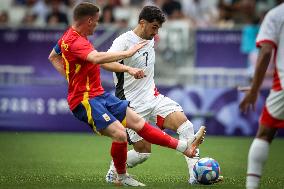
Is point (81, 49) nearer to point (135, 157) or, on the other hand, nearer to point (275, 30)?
point (135, 157)

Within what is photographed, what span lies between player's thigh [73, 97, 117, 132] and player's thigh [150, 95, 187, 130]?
115 centimetres

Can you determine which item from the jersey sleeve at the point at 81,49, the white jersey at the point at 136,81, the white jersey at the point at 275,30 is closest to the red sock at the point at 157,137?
the white jersey at the point at 136,81

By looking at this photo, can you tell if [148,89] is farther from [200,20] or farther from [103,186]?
[200,20]

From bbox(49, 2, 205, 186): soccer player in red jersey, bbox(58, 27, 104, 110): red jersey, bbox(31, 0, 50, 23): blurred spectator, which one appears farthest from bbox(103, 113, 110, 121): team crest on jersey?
bbox(31, 0, 50, 23): blurred spectator

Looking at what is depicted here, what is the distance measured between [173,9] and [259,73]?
13.6 m

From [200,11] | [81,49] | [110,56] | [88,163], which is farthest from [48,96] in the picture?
[110,56]

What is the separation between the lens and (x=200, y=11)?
71.8 feet

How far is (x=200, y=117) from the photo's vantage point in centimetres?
1872

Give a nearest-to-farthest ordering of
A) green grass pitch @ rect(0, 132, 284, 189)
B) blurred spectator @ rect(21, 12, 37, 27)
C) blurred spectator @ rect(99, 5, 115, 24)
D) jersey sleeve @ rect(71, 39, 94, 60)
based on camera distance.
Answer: jersey sleeve @ rect(71, 39, 94, 60) < green grass pitch @ rect(0, 132, 284, 189) < blurred spectator @ rect(99, 5, 115, 24) < blurred spectator @ rect(21, 12, 37, 27)

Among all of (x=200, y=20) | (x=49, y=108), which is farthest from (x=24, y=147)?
(x=200, y=20)

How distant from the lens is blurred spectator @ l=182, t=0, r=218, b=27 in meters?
21.6

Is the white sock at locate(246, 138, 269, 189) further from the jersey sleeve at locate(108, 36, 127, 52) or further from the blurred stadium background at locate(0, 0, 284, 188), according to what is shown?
the blurred stadium background at locate(0, 0, 284, 188)

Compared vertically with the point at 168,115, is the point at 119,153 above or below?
below

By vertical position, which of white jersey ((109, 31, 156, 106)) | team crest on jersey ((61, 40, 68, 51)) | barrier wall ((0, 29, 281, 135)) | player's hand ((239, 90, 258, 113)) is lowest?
barrier wall ((0, 29, 281, 135))
